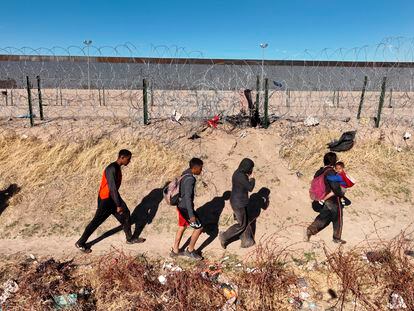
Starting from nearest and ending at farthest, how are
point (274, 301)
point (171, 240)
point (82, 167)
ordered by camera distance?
point (274, 301)
point (171, 240)
point (82, 167)

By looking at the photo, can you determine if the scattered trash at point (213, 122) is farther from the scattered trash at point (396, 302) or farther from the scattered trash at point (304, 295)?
the scattered trash at point (396, 302)

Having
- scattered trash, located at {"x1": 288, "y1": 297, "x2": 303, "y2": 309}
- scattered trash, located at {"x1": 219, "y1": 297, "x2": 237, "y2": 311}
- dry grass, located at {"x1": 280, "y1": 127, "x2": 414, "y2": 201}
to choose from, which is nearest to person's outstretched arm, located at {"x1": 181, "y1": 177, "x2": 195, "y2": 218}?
scattered trash, located at {"x1": 219, "y1": 297, "x2": 237, "y2": 311}

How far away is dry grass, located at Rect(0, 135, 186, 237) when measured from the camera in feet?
20.9

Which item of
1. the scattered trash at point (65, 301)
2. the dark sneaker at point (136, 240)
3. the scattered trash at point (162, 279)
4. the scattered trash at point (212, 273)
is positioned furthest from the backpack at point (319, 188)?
the scattered trash at point (65, 301)

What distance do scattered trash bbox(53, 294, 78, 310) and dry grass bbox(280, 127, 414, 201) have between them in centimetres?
493

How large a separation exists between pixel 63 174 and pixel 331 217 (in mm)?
4860

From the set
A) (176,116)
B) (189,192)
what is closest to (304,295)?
(189,192)

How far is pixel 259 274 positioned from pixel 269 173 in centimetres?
327

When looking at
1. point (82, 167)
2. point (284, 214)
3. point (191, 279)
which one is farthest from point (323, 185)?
point (82, 167)

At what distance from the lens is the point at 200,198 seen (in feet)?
22.7

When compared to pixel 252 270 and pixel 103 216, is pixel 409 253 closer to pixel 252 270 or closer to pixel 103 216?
pixel 252 270

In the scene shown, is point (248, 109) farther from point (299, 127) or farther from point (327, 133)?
point (327, 133)

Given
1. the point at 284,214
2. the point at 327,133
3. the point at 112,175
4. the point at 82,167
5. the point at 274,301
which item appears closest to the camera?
the point at 274,301

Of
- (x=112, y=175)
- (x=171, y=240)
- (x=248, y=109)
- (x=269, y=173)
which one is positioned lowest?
(x=171, y=240)
